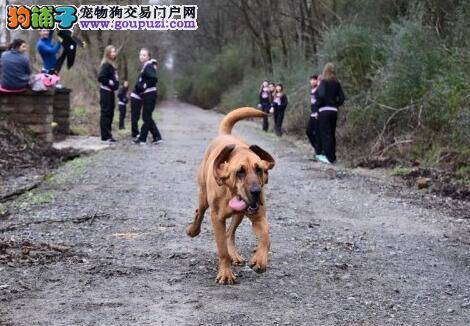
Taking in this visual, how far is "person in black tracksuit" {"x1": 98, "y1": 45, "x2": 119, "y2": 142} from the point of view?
16500 millimetres

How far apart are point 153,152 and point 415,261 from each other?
9741 mm

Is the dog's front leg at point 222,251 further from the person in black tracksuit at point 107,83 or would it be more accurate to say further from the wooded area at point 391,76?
the person in black tracksuit at point 107,83

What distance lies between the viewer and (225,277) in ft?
17.8

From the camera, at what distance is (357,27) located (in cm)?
2039

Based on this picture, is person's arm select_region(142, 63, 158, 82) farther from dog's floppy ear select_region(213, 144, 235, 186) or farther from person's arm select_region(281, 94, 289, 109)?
dog's floppy ear select_region(213, 144, 235, 186)

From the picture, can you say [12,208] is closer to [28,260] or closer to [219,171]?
[28,260]

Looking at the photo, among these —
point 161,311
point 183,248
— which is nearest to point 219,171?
point 161,311

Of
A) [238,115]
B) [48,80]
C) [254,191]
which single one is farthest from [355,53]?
[254,191]

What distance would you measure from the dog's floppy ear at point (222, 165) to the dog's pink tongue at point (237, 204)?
169 millimetres

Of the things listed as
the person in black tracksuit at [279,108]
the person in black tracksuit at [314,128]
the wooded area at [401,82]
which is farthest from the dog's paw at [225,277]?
the person in black tracksuit at [279,108]

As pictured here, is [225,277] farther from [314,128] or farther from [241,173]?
[314,128]

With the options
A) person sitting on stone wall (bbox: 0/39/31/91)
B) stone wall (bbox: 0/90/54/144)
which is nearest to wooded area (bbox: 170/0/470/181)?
stone wall (bbox: 0/90/54/144)

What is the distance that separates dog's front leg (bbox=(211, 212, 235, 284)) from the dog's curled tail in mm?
1120

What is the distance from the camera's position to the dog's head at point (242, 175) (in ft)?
16.0
